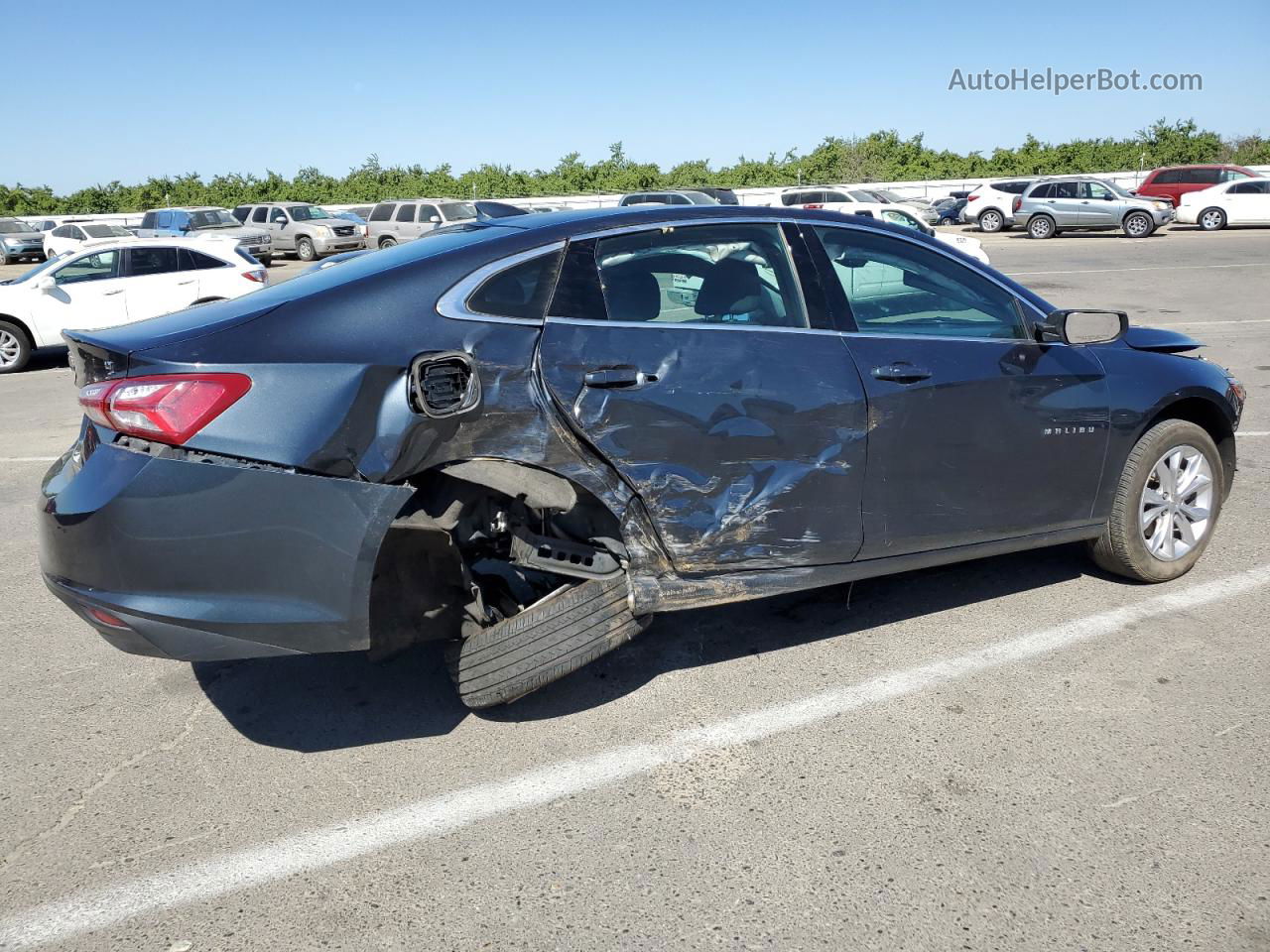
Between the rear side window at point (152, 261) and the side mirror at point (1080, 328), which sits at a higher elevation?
the rear side window at point (152, 261)

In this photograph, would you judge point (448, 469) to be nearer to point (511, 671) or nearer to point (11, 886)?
point (511, 671)

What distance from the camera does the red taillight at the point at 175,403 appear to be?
3.02m

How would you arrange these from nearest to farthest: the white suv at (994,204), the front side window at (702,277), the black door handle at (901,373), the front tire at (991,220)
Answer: the front side window at (702,277), the black door handle at (901,373), the white suv at (994,204), the front tire at (991,220)

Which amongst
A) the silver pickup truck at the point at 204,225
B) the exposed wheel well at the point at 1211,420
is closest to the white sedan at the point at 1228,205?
the silver pickup truck at the point at 204,225

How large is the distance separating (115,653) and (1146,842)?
3866 mm

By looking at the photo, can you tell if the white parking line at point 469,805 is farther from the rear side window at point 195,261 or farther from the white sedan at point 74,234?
the white sedan at point 74,234

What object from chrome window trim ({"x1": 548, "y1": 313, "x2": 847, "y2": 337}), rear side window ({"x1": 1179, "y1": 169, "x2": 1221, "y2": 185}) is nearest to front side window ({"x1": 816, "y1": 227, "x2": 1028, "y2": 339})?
chrome window trim ({"x1": 548, "y1": 313, "x2": 847, "y2": 337})

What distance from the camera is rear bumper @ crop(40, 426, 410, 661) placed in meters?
3.01

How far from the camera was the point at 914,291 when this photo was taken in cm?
424

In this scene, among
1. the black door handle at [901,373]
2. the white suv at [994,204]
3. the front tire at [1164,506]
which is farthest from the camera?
the white suv at [994,204]

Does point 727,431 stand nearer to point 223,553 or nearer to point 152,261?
point 223,553

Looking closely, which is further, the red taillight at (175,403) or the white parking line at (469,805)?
the red taillight at (175,403)

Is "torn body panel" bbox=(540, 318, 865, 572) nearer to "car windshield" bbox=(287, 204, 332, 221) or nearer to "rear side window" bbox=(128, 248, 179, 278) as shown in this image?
"rear side window" bbox=(128, 248, 179, 278)

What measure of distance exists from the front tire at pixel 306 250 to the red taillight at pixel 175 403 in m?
32.4
